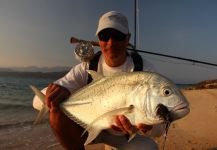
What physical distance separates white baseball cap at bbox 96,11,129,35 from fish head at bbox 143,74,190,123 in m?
1.17

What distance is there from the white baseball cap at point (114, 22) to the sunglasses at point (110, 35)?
0.05 meters

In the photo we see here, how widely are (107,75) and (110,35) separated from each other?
45 cm

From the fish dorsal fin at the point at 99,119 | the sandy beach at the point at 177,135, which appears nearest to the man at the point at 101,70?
the fish dorsal fin at the point at 99,119

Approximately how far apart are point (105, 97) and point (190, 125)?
481 cm

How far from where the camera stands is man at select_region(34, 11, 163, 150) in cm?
391

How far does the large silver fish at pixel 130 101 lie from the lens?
2928 millimetres

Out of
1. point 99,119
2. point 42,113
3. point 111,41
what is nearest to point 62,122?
point 42,113

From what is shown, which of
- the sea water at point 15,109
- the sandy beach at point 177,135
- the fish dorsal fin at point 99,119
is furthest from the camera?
the sea water at point 15,109

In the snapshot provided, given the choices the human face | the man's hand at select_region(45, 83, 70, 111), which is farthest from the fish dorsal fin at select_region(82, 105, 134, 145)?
the human face

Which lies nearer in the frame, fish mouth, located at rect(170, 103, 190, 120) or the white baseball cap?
fish mouth, located at rect(170, 103, 190, 120)

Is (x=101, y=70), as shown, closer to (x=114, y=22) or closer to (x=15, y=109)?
(x=114, y=22)

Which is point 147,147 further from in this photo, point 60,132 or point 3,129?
point 3,129

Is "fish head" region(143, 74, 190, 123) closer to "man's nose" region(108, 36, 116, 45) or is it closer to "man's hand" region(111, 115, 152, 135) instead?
"man's hand" region(111, 115, 152, 135)

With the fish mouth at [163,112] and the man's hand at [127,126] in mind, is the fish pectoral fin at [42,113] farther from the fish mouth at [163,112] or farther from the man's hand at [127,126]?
the fish mouth at [163,112]
